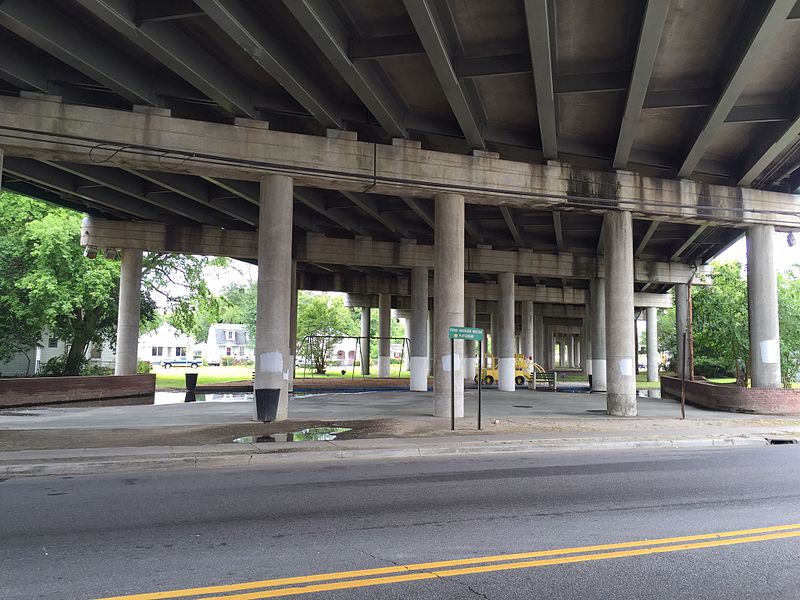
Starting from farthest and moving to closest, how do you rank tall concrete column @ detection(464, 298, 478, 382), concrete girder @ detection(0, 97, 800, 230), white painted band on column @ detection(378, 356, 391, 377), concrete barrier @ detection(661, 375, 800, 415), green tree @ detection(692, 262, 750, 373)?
white painted band on column @ detection(378, 356, 391, 377) < tall concrete column @ detection(464, 298, 478, 382) < green tree @ detection(692, 262, 750, 373) < concrete barrier @ detection(661, 375, 800, 415) < concrete girder @ detection(0, 97, 800, 230)

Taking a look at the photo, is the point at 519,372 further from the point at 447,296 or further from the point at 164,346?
the point at 164,346

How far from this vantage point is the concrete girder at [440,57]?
10805 mm

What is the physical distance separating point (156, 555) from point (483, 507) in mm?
3929

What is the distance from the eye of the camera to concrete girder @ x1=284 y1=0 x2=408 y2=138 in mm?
10992

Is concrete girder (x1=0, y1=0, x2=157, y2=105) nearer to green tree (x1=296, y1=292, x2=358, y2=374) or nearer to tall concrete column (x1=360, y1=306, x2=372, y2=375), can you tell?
green tree (x1=296, y1=292, x2=358, y2=374)

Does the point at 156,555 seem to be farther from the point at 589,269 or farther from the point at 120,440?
the point at 589,269

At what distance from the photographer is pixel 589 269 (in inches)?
1372

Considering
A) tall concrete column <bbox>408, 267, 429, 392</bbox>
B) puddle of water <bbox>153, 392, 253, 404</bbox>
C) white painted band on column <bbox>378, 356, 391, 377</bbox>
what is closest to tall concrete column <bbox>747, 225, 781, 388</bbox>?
tall concrete column <bbox>408, 267, 429, 392</bbox>

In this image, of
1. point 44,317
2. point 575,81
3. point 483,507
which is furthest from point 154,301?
point 483,507

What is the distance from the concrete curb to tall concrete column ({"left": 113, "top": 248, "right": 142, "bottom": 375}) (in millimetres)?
17599

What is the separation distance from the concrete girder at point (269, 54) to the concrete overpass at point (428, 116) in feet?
0.19

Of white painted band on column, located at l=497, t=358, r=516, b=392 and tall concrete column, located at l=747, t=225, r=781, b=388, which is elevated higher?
tall concrete column, located at l=747, t=225, r=781, b=388

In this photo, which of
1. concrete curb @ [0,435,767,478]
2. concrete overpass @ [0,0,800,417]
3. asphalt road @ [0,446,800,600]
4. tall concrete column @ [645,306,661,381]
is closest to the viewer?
asphalt road @ [0,446,800,600]

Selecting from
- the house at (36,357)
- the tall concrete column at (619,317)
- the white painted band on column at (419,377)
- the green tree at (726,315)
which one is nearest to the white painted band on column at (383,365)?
the white painted band on column at (419,377)
